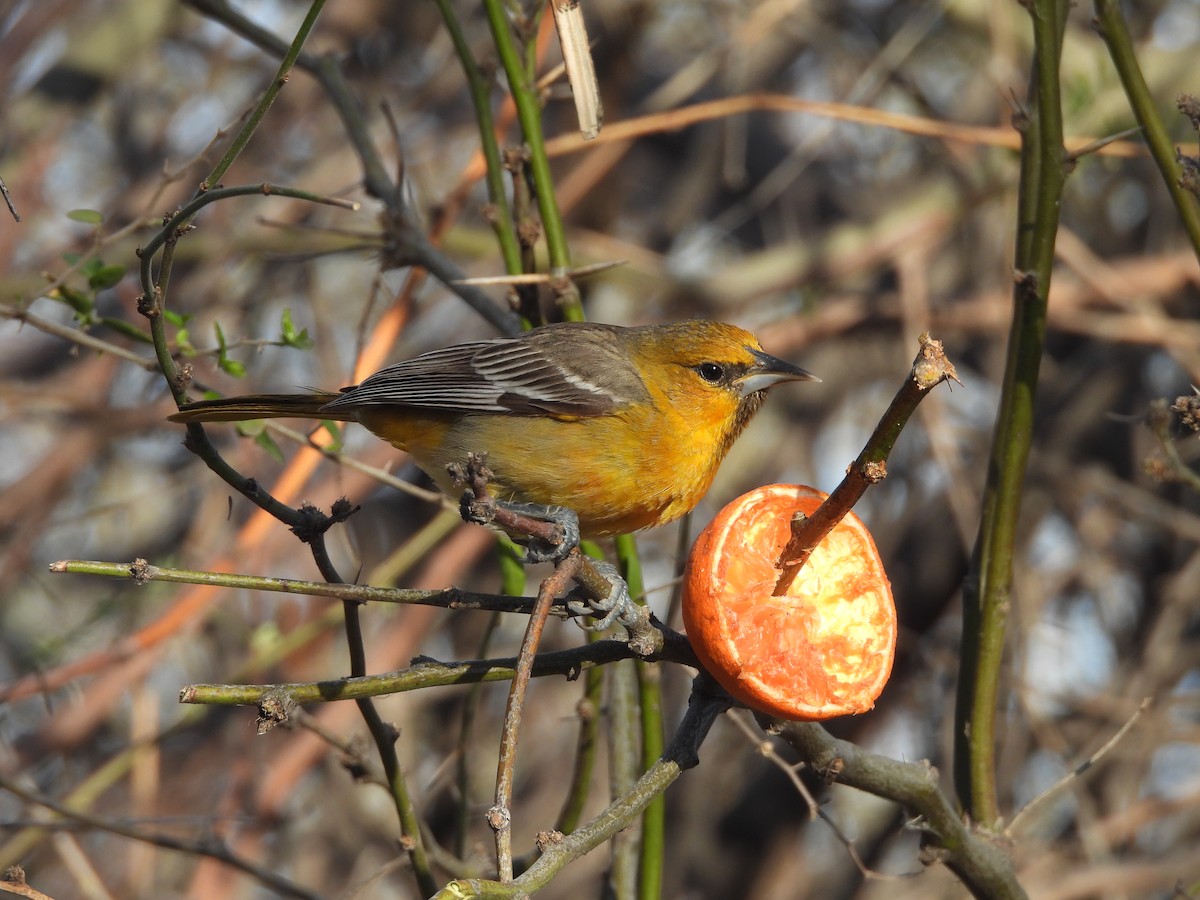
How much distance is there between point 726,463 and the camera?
670 centimetres

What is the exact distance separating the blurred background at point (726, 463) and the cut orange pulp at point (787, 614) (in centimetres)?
271

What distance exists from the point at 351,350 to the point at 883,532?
2787 millimetres

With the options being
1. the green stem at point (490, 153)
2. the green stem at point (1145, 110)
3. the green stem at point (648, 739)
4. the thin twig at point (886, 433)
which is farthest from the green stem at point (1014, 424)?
the green stem at point (490, 153)

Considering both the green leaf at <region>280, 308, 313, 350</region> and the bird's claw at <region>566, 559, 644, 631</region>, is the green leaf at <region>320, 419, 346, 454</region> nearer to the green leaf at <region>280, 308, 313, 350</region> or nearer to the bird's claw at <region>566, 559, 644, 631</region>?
the green leaf at <region>280, 308, 313, 350</region>

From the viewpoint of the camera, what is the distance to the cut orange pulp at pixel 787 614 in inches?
90.7

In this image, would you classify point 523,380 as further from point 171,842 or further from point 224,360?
point 171,842

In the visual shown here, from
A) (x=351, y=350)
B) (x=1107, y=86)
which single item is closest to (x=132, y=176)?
(x=351, y=350)

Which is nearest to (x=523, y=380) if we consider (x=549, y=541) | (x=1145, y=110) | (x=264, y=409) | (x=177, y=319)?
(x=264, y=409)

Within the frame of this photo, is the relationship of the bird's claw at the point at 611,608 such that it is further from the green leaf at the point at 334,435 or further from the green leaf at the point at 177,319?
the green leaf at the point at 177,319

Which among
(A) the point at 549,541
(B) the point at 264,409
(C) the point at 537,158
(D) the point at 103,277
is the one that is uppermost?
(C) the point at 537,158

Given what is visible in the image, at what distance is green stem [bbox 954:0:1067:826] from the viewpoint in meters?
2.83

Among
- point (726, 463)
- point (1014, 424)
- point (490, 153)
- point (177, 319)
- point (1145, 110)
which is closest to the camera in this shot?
point (1145, 110)

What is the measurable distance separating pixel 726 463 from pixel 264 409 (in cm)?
357

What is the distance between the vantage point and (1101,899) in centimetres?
494
